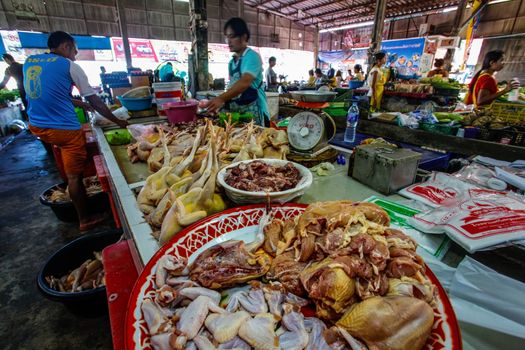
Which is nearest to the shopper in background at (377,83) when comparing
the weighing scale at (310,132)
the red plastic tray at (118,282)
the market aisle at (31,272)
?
the weighing scale at (310,132)

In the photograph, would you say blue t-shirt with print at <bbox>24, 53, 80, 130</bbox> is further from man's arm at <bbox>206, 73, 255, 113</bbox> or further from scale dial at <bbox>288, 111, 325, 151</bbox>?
scale dial at <bbox>288, 111, 325, 151</bbox>

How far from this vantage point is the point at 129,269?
1501mm

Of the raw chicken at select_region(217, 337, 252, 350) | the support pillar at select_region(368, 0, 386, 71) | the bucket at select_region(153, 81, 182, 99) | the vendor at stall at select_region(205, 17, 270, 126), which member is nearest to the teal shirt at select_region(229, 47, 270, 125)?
the vendor at stall at select_region(205, 17, 270, 126)

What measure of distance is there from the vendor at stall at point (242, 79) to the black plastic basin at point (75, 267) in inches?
80.6

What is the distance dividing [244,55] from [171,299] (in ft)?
10.6

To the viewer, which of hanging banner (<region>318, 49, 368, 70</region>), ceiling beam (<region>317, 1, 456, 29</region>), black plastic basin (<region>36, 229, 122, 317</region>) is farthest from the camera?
hanging banner (<region>318, 49, 368, 70</region>)

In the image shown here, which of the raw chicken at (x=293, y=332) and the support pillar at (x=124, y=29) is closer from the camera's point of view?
the raw chicken at (x=293, y=332)

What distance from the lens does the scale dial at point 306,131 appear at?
2088 millimetres

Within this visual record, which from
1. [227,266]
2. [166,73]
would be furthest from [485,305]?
[166,73]

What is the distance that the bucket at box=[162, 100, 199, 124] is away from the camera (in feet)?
10.8

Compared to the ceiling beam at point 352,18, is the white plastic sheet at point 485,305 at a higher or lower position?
lower

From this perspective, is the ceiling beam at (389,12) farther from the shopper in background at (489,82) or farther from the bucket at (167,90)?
the bucket at (167,90)

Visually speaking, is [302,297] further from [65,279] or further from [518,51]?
[518,51]

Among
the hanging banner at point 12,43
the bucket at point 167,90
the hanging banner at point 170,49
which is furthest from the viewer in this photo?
the hanging banner at point 170,49
